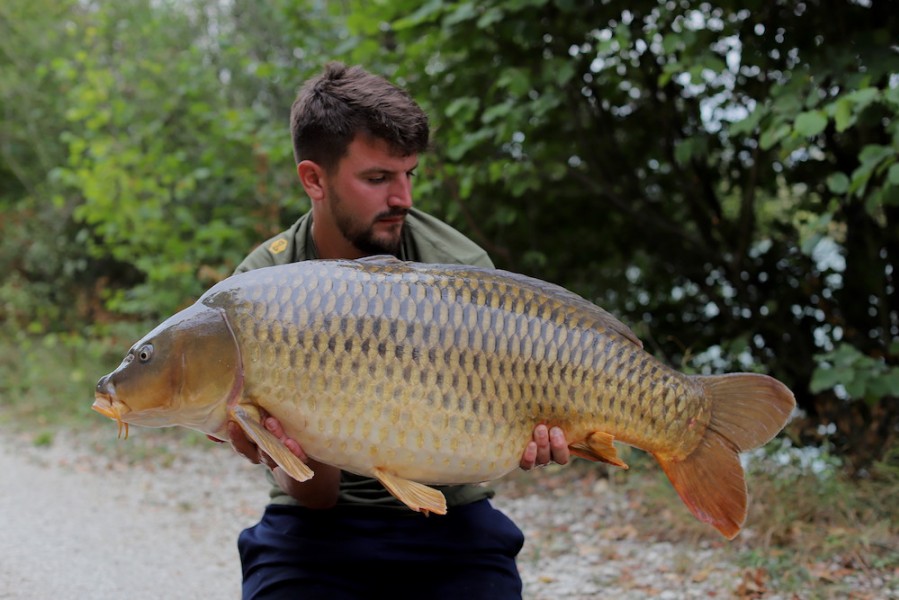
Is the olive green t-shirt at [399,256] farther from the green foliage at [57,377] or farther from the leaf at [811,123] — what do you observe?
the green foliage at [57,377]

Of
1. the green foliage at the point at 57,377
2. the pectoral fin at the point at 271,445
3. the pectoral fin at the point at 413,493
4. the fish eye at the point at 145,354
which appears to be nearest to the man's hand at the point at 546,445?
the pectoral fin at the point at 413,493

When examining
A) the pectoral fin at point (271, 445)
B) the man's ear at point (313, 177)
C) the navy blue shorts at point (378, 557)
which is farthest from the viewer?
the man's ear at point (313, 177)

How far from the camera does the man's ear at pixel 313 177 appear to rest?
177cm

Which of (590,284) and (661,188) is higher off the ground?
(661,188)

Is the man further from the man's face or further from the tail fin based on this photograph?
the tail fin

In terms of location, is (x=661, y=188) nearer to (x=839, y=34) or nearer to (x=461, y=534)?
(x=839, y=34)

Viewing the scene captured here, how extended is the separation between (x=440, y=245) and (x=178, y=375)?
68 cm

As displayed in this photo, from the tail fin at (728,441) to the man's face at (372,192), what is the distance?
0.61 meters

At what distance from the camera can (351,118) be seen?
5.65 feet

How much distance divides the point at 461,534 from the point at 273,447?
530 millimetres

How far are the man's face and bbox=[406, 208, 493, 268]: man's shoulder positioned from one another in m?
0.13

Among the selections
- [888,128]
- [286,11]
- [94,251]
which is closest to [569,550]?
[888,128]

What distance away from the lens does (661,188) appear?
371 centimetres

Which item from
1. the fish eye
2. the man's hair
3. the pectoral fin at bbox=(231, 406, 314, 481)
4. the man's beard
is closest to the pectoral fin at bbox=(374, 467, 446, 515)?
the pectoral fin at bbox=(231, 406, 314, 481)
